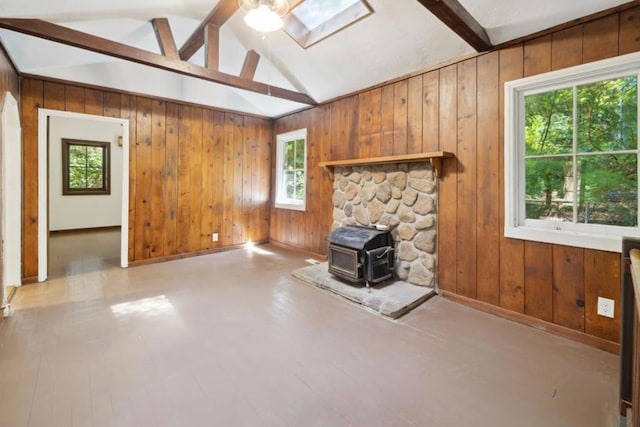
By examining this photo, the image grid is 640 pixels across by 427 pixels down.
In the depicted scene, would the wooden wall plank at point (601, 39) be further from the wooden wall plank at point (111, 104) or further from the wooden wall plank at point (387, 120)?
the wooden wall plank at point (111, 104)

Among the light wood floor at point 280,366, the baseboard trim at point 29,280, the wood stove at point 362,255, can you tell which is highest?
the wood stove at point 362,255

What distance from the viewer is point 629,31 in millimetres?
1958

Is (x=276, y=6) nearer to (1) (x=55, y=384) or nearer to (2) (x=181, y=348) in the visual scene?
(2) (x=181, y=348)

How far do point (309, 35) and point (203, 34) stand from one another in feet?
3.69

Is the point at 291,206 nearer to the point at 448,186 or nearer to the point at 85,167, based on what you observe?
the point at 448,186

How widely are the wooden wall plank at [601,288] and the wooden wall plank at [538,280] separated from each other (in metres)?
0.22

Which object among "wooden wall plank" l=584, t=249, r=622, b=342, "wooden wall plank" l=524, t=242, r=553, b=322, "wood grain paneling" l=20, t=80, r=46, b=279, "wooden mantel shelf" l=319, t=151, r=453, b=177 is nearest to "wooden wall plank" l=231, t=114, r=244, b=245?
"wooden mantel shelf" l=319, t=151, r=453, b=177

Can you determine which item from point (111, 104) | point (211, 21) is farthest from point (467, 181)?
point (111, 104)

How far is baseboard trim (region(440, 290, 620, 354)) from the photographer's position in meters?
2.07

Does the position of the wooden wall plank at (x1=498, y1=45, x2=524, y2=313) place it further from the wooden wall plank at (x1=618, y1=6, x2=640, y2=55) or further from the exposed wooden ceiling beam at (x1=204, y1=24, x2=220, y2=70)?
the exposed wooden ceiling beam at (x1=204, y1=24, x2=220, y2=70)

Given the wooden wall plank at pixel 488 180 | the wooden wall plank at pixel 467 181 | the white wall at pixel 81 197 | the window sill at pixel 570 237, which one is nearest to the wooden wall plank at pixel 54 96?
the white wall at pixel 81 197

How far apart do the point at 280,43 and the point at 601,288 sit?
3738 millimetres

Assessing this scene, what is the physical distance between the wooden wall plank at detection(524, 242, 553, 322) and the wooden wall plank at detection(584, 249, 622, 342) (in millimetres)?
216

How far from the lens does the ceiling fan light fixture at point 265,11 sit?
1.88 m
